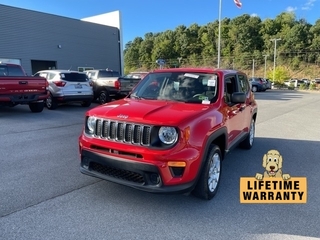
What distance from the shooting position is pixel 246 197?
368cm

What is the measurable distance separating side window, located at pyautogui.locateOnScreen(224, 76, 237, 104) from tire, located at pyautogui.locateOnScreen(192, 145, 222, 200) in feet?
3.17

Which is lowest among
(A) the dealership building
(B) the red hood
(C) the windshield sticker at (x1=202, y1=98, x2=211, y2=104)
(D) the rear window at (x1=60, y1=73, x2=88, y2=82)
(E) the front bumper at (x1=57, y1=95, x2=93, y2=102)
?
(E) the front bumper at (x1=57, y1=95, x2=93, y2=102)

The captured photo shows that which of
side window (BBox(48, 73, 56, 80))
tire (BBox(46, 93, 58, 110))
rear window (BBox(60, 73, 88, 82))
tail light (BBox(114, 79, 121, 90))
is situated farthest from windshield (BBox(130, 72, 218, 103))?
tail light (BBox(114, 79, 121, 90))

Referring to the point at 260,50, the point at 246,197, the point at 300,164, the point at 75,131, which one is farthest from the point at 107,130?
the point at 260,50

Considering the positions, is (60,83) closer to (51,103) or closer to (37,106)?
(51,103)

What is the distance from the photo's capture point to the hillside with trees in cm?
8112

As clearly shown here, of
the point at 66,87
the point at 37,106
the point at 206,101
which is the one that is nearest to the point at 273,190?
the point at 206,101

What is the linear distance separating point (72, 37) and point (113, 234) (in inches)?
995

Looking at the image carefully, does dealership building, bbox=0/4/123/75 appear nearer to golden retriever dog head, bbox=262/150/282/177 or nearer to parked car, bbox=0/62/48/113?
parked car, bbox=0/62/48/113

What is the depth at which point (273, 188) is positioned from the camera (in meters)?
3.88

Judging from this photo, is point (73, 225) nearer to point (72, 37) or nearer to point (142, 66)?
point (72, 37)

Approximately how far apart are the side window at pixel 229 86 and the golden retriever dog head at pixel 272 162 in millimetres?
1469

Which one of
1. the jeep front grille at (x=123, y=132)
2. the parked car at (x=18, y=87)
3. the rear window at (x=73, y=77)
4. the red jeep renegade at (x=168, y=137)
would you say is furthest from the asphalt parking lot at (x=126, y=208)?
the rear window at (x=73, y=77)

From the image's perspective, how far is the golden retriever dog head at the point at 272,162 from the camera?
15.2 ft
